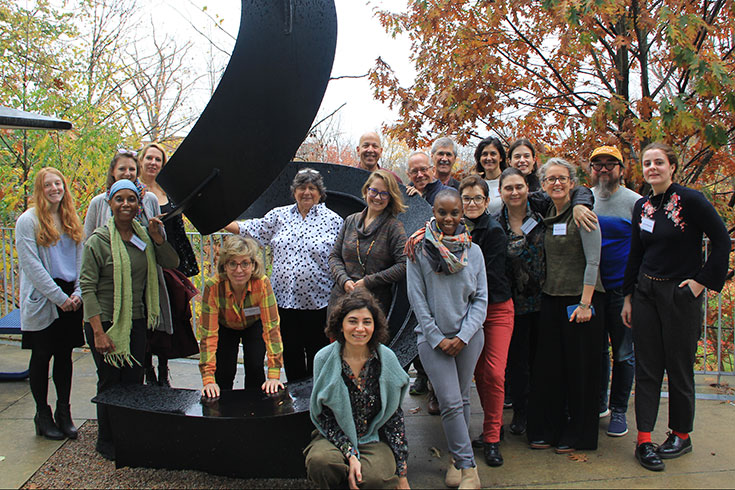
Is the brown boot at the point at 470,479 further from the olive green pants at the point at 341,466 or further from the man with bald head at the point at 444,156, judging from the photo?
the man with bald head at the point at 444,156

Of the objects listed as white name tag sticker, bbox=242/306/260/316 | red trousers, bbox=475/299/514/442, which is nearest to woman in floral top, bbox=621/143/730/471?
red trousers, bbox=475/299/514/442

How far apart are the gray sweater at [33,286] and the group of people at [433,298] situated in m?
0.01

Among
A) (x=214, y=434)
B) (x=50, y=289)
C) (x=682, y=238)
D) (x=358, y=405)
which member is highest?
(x=682, y=238)

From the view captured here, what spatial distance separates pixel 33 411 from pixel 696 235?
15.5 feet

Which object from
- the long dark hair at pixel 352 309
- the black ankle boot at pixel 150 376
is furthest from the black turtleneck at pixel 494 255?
the black ankle boot at pixel 150 376

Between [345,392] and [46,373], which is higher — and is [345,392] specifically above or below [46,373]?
above

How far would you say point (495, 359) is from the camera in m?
3.42

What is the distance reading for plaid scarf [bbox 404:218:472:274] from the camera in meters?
3.11

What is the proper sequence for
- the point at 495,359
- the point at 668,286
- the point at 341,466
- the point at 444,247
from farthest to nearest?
the point at 495,359 < the point at 668,286 < the point at 444,247 < the point at 341,466

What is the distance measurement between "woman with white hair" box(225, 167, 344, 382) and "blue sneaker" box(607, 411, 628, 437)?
2.03 metres

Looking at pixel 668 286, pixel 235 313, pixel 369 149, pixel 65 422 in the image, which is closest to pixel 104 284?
pixel 235 313

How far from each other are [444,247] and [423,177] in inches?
52.8

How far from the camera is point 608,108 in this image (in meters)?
5.10

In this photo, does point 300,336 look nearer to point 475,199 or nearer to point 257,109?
point 475,199
